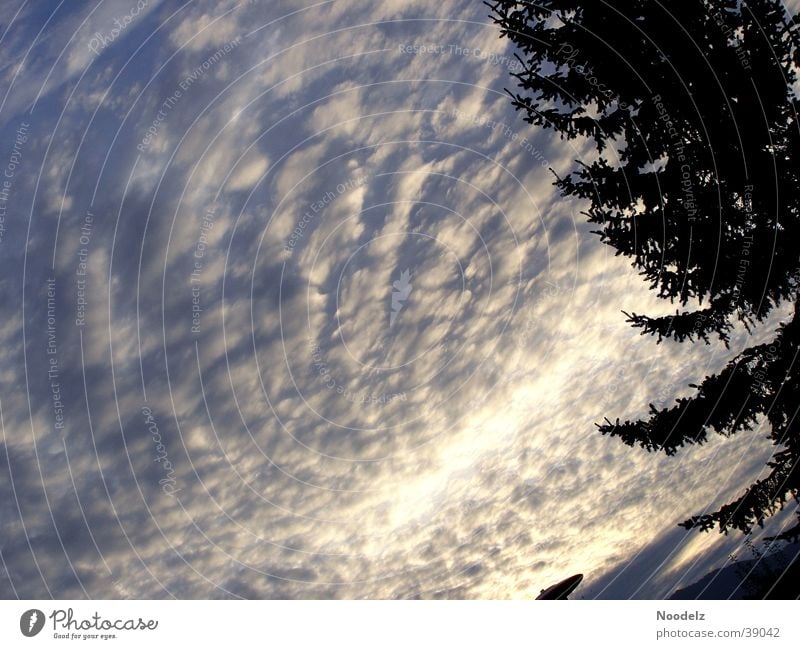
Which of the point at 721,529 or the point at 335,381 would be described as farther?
the point at 335,381

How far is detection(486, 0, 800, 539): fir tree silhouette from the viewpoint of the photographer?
14594mm

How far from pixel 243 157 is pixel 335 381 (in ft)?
26.8

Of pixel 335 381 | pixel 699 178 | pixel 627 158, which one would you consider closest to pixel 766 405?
pixel 699 178

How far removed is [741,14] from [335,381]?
15.9 meters

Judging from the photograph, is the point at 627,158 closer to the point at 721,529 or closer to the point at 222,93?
the point at 721,529

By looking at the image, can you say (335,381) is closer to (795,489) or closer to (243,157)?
(243,157)

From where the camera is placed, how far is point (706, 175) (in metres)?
15.2

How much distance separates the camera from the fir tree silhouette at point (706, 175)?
14.6 m
